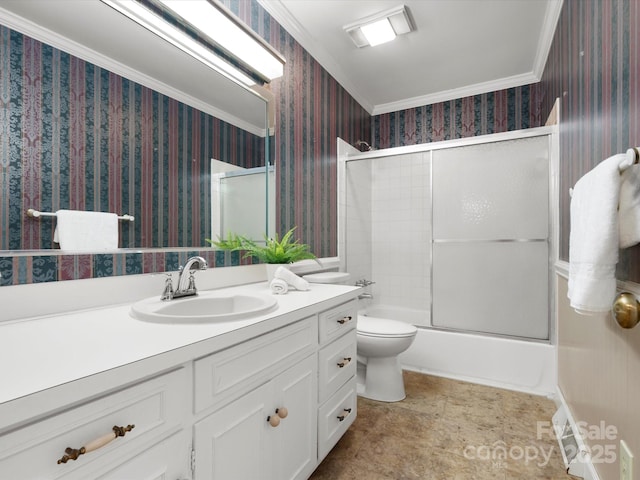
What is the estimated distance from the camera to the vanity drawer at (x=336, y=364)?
1340 mm

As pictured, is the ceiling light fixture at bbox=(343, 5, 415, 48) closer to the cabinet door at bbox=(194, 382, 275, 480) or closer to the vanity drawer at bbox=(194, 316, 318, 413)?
the vanity drawer at bbox=(194, 316, 318, 413)

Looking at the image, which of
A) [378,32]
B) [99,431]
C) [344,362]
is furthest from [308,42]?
[99,431]

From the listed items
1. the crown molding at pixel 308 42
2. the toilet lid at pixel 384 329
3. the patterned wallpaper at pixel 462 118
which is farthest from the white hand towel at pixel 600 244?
the patterned wallpaper at pixel 462 118

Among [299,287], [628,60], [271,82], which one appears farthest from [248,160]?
[628,60]

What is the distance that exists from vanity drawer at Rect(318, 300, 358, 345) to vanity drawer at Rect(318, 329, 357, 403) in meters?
0.03

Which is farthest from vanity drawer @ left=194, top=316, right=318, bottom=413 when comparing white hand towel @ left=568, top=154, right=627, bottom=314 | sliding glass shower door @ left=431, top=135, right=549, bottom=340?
sliding glass shower door @ left=431, top=135, right=549, bottom=340

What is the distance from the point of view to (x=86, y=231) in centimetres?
111

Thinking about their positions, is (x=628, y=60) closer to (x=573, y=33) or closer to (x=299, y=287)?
(x=573, y=33)

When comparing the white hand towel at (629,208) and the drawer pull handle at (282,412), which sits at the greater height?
the white hand towel at (629,208)

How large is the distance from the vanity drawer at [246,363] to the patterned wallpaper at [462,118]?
2807 millimetres

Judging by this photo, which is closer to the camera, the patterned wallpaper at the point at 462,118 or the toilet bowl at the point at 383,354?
the toilet bowl at the point at 383,354

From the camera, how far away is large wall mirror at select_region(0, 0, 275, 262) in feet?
3.20

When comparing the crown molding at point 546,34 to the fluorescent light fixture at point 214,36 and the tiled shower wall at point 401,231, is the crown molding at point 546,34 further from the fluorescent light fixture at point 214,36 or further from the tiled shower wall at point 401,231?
the fluorescent light fixture at point 214,36

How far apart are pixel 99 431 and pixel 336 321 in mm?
971
